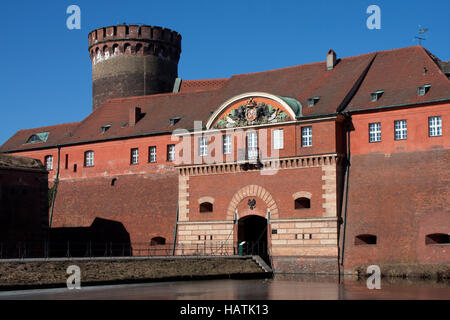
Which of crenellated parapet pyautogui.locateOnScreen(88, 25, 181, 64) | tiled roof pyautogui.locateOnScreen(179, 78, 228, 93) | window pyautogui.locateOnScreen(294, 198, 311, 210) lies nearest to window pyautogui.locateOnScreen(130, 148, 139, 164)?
tiled roof pyautogui.locateOnScreen(179, 78, 228, 93)

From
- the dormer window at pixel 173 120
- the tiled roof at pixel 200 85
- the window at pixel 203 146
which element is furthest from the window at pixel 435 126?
the tiled roof at pixel 200 85

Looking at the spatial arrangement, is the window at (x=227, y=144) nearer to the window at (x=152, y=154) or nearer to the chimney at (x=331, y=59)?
the window at (x=152, y=154)

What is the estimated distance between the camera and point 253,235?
4794 centimetres

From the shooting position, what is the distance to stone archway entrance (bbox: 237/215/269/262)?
4575 centimetres

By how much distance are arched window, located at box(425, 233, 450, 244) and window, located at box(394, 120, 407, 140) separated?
228 inches

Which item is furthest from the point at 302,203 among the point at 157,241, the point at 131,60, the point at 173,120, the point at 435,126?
the point at 131,60

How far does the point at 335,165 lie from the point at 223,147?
7.67 m

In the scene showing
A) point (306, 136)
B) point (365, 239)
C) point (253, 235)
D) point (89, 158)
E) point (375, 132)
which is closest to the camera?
point (365, 239)

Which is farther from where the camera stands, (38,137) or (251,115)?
(38,137)

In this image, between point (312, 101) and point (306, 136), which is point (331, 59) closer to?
point (312, 101)

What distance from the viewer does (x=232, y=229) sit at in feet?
152

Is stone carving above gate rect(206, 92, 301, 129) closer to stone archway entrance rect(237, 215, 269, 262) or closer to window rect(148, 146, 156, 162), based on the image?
stone archway entrance rect(237, 215, 269, 262)
